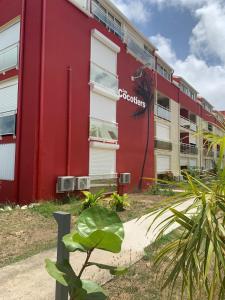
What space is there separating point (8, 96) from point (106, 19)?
7829 millimetres

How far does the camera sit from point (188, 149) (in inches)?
1291

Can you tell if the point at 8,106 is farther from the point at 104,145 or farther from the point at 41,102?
the point at 104,145

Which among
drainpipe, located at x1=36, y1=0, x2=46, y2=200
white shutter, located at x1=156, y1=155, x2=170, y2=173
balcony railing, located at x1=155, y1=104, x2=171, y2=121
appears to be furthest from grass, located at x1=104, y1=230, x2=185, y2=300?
balcony railing, located at x1=155, y1=104, x2=171, y2=121

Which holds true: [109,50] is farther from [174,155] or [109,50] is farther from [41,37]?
[174,155]

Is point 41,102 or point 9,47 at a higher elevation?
point 9,47

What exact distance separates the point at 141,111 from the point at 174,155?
873 centimetres

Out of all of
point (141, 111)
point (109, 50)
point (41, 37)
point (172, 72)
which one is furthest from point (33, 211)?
point (172, 72)

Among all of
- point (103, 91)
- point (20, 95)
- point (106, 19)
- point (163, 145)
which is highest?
point (106, 19)

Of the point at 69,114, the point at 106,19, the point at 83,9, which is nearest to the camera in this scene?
the point at 69,114

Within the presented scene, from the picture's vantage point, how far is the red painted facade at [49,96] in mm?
13000

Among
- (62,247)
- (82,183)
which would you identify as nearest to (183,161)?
(82,183)

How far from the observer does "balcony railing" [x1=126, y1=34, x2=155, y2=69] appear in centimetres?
2052

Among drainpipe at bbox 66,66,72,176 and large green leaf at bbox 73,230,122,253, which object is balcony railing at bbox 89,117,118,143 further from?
large green leaf at bbox 73,230,122,253

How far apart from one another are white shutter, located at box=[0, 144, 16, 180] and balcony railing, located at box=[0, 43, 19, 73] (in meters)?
3.55
